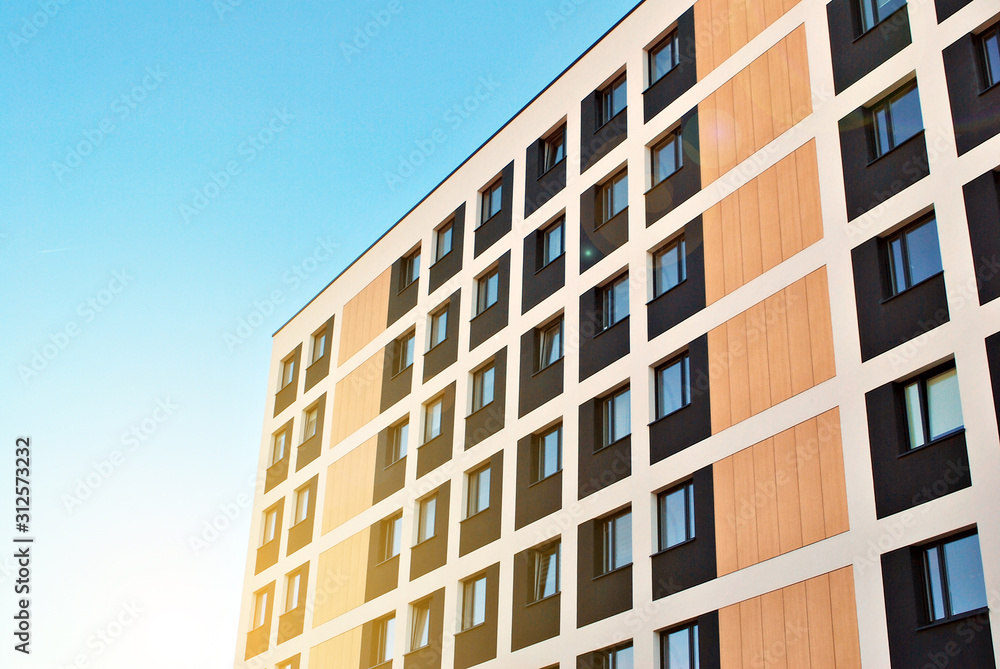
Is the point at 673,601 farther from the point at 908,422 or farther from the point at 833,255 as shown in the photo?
the point at 833,255

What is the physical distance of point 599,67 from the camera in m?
36.3

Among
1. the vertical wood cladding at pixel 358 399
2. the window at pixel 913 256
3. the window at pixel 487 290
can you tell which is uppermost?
the window at pixel 487 290

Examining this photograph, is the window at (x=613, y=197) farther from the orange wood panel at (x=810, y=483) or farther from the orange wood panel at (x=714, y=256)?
the orange wood panel at (x=810, y=483)

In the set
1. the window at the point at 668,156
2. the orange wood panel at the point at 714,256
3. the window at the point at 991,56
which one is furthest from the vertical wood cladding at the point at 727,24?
the window at the point at 991,56

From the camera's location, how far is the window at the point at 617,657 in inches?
1075

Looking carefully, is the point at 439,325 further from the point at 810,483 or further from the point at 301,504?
the point at 810,483

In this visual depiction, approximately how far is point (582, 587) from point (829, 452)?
820cm

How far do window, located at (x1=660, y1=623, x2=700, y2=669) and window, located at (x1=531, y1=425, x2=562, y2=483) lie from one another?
6.96 m

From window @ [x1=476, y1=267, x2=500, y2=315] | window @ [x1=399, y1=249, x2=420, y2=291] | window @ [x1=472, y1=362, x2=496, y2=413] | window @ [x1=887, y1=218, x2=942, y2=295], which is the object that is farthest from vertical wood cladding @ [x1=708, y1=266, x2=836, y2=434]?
window @ [x1=399, y1=249, x2=420, y2=291]

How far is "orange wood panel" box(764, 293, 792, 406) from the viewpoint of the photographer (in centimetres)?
2573

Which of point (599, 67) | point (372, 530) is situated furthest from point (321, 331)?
point (599, 67)

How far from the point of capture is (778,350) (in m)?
26.2

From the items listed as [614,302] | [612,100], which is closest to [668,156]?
[612,100]

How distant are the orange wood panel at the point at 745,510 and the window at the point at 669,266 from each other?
597 centimetres
